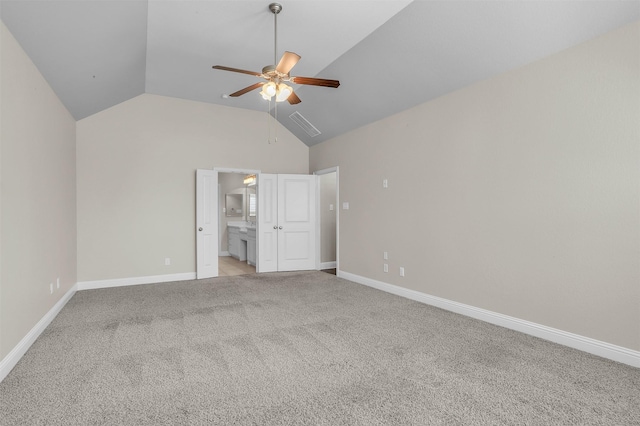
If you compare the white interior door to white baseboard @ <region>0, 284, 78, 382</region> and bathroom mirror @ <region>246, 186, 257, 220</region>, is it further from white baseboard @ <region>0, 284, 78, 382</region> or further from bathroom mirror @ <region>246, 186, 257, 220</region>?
white baseboard @ <region>0, 284, 78, 382</region>

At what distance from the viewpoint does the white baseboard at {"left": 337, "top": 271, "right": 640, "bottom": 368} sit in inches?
104

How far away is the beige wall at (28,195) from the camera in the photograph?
2.54m

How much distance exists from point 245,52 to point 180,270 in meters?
3.78

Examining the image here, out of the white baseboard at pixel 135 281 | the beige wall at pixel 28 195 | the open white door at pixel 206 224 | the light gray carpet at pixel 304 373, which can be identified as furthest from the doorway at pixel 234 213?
the light gray carpet at pixel 304 373

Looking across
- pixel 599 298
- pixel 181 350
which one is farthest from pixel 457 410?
pixel 181 350

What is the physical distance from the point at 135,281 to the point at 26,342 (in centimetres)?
277

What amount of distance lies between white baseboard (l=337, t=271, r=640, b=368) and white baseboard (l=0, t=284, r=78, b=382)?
4118mm

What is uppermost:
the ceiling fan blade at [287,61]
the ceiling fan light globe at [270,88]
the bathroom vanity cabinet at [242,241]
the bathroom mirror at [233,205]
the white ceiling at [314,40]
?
the white ceiling at [314,40]

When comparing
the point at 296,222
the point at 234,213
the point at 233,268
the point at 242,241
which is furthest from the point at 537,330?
the point at 234,213

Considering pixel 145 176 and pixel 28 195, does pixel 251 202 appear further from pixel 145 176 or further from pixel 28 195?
pixel 28 195

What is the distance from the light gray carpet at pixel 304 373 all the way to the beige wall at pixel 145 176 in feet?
5.21

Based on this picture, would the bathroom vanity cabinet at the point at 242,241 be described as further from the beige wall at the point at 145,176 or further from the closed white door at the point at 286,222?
the beige wall at the point at 145,176

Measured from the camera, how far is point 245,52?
4141 millimetres

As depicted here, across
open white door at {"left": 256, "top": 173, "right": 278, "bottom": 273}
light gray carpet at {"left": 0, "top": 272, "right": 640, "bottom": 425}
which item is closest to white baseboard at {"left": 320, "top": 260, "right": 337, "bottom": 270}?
open white door at {"left": 256, "top": 173, "right": 278, "bottom": 273}
